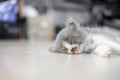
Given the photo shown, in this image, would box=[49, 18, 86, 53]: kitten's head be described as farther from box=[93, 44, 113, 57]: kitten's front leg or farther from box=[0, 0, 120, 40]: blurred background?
box=[0, 0, 120, 40]: blurred background

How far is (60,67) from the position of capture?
63 cm

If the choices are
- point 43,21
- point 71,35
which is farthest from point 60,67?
point 43,21

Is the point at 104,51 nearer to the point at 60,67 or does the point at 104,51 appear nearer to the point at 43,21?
the point at 60,67

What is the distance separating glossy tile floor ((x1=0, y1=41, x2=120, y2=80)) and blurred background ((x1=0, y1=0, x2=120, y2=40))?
2.24ft

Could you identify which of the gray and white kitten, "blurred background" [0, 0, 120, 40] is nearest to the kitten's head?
the gray and white kitten

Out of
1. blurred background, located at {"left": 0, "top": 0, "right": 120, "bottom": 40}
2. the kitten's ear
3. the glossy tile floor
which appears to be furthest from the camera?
blurred background, located at {"left": 0, "top": 0, "right": 120, "bottom": 40}

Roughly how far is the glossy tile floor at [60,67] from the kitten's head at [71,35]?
0.03 metres

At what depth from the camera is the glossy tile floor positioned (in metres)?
0.53

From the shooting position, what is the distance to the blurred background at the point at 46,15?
5.01ft

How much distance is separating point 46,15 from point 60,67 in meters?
1.06

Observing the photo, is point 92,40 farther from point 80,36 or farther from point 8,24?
point 8,24

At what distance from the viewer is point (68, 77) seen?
528mm

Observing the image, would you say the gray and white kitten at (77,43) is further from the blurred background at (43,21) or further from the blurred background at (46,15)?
the blurred background at (46,15)

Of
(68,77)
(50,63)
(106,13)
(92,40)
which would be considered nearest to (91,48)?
(92,40)
